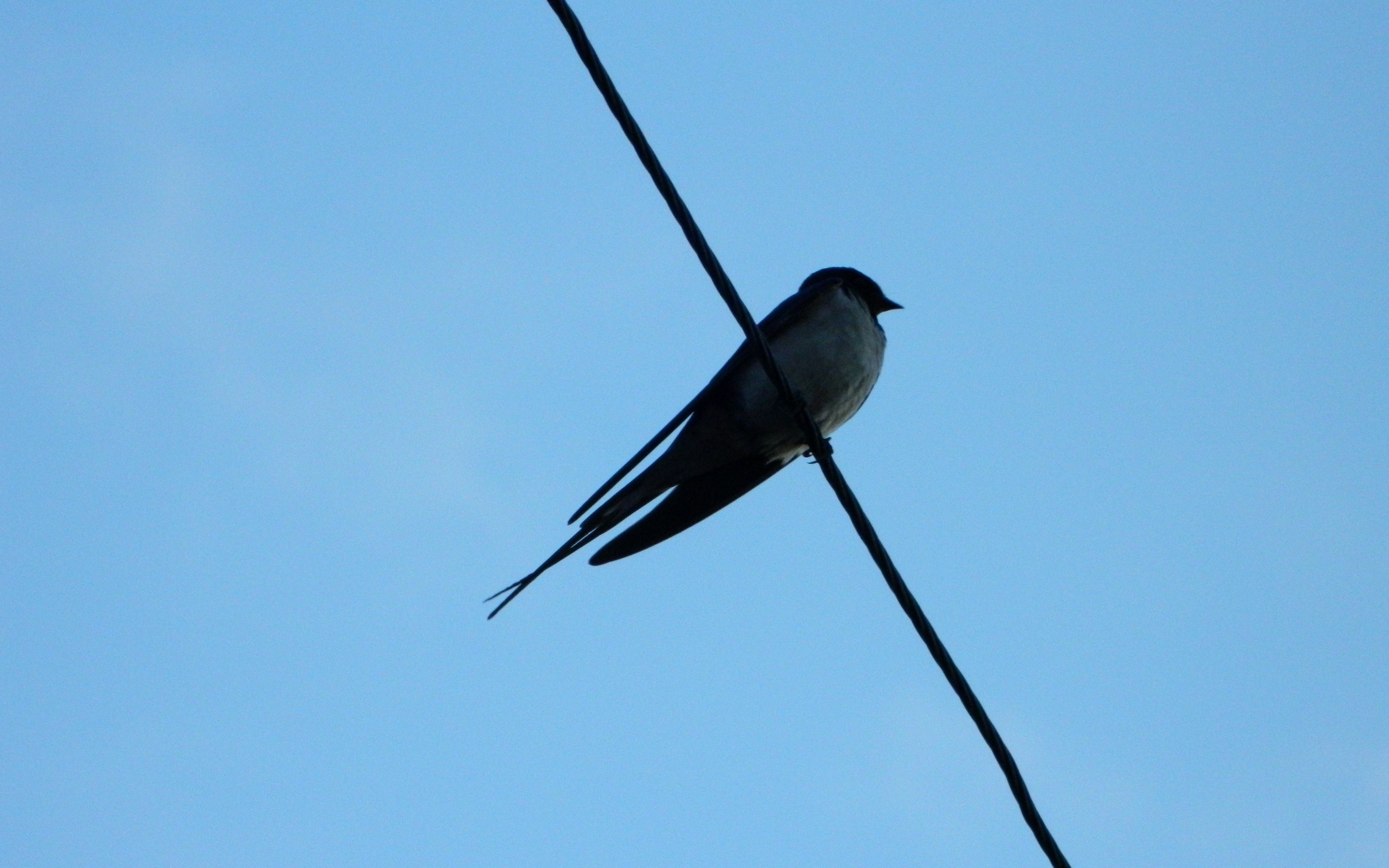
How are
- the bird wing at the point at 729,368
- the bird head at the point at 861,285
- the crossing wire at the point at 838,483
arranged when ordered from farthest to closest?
the bird head at the point at 861,285
the bird wing at the point at 729,368
the crossing wire at the point at 838,483

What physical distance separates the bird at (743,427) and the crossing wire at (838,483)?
1.75 metres

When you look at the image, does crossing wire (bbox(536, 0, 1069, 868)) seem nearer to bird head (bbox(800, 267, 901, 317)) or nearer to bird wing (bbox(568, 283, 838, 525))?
bird wing (bbox(568, 283, 838, 525))

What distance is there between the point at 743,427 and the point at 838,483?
1.90 metres

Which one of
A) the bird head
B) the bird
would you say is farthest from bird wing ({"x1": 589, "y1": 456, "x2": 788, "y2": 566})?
the bird head

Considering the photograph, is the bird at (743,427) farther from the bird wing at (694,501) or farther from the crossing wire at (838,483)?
the crossing wire at (838,483)

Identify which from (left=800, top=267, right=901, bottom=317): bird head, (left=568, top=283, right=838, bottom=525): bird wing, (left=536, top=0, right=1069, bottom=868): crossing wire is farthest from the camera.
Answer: (left=800, top=267, right=901, bottom=317): bird head

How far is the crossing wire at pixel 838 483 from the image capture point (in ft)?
9.59

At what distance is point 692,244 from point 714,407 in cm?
225

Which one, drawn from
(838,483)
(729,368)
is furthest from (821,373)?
(838,483)

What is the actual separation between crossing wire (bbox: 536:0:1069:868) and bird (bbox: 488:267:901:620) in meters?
1.75

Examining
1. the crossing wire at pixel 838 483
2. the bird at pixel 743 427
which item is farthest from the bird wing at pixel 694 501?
the crossing wire at pixel 838 483

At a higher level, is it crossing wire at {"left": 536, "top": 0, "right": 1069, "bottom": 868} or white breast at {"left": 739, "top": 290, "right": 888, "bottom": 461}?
white breast at {"left": 739, "top": 290, "right": 888, "bottom": 461}

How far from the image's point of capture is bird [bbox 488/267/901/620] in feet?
17.4

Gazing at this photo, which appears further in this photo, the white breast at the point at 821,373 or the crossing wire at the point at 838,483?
the white breast at the point at 821,373
